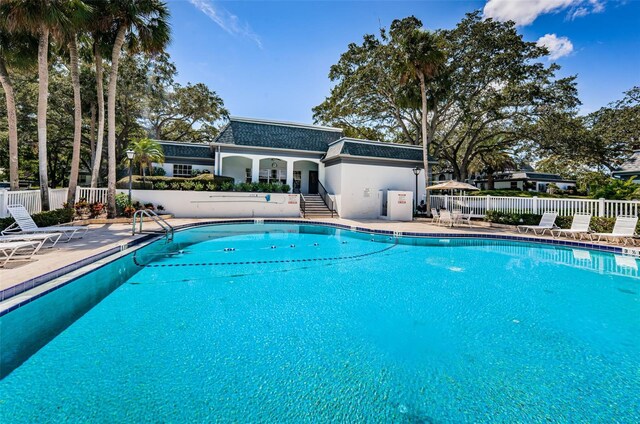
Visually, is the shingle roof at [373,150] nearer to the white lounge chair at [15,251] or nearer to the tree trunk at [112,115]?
the tree trunk at [112,115]

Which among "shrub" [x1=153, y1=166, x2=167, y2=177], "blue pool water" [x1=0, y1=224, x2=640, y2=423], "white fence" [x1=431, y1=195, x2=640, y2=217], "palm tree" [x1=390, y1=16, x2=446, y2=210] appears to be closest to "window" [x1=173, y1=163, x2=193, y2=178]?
"shrub" [x1=153, y1=166, x2=167, y2=177]

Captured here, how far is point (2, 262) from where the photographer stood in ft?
19.3

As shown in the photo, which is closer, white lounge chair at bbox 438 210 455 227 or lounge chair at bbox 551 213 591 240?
lounge chair at bbox 551 213 591 240

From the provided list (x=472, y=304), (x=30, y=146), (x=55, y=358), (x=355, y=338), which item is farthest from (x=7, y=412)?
(x=30, y=146)

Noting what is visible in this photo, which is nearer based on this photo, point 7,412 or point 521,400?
point 7,412

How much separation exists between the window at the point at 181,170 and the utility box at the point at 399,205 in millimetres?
14481

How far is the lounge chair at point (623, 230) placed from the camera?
32.7ft

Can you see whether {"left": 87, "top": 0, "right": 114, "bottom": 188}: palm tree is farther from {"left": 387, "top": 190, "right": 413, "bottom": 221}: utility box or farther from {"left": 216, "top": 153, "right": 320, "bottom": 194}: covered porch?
{"left": 387, "top": 190, "right": 413, "bottom": 221}: utility box

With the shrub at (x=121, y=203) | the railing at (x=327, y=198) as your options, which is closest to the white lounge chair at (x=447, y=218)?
the railing at (x=327, y=198)

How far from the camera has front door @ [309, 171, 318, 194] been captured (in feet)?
75.3

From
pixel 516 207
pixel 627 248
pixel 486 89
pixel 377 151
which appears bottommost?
pixel 627 248

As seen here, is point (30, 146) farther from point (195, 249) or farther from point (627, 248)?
point (627, 248)

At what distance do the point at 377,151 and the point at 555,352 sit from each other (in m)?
15.8

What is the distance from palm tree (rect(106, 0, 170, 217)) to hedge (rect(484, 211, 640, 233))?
1831 centimetres
